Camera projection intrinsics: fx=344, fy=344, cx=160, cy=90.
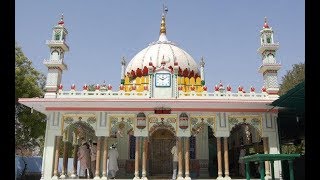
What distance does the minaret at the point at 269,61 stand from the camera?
16.0m

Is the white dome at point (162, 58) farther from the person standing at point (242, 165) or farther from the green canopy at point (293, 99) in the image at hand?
the green canopy at point (293, 99)

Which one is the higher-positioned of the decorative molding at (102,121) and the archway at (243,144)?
the decorative molding at (102,121)

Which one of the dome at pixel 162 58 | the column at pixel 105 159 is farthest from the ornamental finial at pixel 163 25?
the column at pixel 105 159

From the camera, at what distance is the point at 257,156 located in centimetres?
1099

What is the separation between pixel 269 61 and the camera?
53.8ft

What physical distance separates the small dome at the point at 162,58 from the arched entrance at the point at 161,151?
163 inches

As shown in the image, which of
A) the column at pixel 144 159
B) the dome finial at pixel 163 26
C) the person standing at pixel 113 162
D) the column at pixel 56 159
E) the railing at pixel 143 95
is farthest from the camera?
the dome finial at pixel 163 26

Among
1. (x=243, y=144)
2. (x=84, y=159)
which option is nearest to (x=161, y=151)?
(x=84, y=159)

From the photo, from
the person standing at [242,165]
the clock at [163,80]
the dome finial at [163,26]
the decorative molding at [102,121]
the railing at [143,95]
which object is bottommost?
the person standing at [242,165]

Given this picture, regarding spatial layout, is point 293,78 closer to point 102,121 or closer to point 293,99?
point 293,99

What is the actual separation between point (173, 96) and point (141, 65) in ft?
17.3

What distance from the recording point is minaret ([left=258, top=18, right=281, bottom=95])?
16.0 meters
